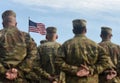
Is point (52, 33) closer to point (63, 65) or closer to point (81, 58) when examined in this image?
point (63, 65)

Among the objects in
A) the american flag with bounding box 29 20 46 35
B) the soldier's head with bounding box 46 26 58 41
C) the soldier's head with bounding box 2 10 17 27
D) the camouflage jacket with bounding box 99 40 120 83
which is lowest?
the american flag with bounding box 29 20 46 35

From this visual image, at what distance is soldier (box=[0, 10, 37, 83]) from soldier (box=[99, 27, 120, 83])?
7.31ft

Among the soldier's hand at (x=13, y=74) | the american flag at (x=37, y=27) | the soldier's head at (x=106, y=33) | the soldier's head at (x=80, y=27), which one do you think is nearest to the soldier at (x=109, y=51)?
the soldier's head at (x=106, y=33)

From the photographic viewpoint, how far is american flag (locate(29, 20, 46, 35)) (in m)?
29.4

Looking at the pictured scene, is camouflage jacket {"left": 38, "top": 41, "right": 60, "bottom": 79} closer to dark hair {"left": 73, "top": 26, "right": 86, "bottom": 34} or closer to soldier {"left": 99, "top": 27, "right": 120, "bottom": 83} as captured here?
soldier {"left": 99, "top": 27, "right": 120, "bottom": 83}

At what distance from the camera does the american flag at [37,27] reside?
29.4 meters

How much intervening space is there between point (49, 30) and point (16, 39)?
3.93 metres

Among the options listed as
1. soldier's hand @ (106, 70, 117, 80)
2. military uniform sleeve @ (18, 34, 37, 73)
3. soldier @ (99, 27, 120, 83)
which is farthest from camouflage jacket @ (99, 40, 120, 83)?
military uniform sleeve @ (18, 34, 37, 73)

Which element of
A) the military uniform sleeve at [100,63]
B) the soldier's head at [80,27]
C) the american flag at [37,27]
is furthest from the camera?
the american flag at [37,27]

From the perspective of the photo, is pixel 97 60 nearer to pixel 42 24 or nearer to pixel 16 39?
pixel 16 39

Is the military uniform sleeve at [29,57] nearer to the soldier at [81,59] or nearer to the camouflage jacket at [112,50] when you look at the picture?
the soldier at [81,59]

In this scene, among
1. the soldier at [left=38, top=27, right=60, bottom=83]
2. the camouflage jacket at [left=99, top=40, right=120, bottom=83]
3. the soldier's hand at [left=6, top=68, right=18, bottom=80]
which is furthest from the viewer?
the soldier at [left=38, top=27, right=60, bottom=83]

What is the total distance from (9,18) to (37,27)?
18.2 metres

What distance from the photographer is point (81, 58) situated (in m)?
11.6
